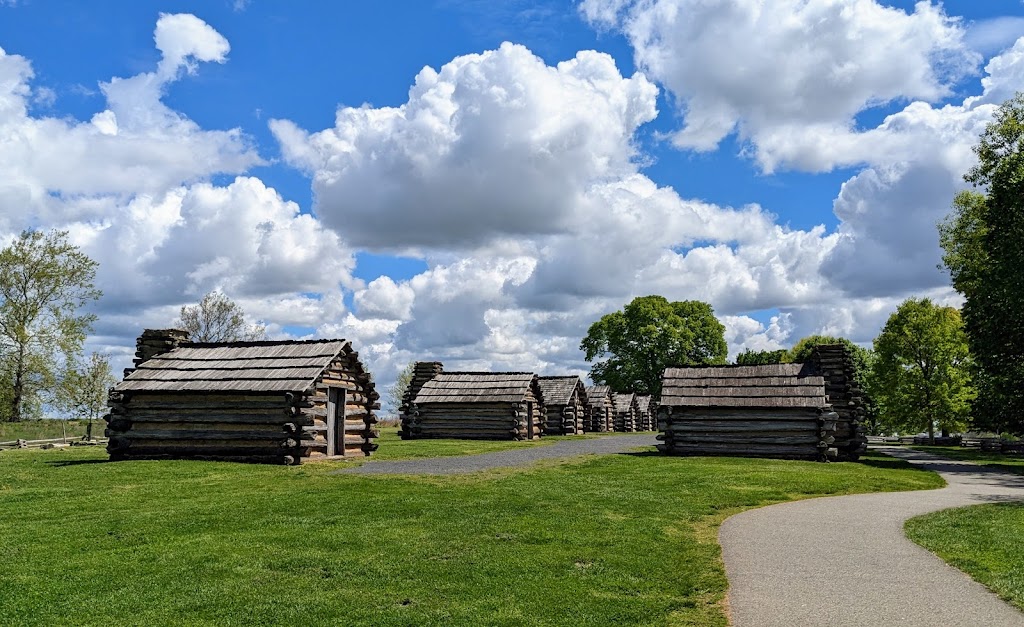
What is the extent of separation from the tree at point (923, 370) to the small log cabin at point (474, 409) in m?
24.0

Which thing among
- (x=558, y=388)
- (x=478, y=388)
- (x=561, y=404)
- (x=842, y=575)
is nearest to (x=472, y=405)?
(x=478, y=388)

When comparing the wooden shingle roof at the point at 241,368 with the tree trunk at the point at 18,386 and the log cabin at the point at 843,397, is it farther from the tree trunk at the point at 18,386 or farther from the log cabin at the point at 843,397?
the tree trunk at the point at 18,386

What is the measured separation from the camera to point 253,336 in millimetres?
59844

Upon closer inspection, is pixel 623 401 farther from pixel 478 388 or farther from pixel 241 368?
pixel 241 368

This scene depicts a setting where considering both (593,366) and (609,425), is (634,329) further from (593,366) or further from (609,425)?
(609,425)

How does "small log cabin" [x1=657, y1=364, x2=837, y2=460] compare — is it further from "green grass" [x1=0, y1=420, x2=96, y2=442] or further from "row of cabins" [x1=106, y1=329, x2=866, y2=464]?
"green grass" [x1=0, y1=420, x2=96, y2=442]

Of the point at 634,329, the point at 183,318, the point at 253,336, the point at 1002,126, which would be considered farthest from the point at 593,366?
the point at 1002,126

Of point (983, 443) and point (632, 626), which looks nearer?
point (632, 626)

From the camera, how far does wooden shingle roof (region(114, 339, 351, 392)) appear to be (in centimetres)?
2362

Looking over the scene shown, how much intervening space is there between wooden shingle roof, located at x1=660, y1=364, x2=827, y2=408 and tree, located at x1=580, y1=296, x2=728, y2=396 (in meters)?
47.9

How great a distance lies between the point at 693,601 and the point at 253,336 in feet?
189

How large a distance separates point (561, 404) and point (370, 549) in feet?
153

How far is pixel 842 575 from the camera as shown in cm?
813

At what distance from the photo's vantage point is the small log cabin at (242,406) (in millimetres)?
23062
